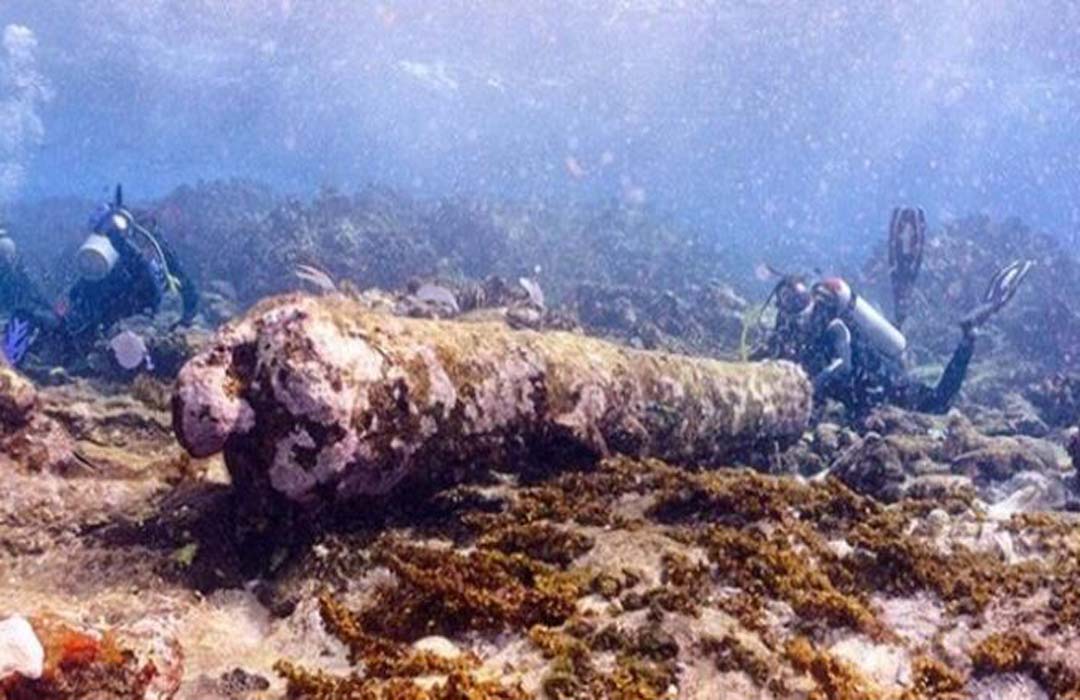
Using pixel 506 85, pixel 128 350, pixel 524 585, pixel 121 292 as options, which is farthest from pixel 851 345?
pixel 506 85

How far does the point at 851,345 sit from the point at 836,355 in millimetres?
1040

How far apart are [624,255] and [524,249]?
4.76 m

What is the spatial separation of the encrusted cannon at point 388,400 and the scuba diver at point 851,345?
6.20 m

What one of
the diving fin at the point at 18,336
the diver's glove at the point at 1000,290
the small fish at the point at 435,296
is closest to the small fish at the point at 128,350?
the diving fin at the point at 18,336

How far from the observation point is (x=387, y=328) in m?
5.30

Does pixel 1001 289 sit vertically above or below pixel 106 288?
above

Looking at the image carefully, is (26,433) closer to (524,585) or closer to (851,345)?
(524,585)

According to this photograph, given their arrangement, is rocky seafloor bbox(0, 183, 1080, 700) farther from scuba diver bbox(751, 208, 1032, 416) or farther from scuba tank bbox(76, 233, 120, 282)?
scuba diver bbox(751, 208, 1032, 416)

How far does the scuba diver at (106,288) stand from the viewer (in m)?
11.2

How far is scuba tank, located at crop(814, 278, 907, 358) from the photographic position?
12750 millimetres

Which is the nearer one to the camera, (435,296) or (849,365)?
(849,365)

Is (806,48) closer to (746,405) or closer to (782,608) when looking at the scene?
(746,405)

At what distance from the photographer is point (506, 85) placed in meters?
56.0

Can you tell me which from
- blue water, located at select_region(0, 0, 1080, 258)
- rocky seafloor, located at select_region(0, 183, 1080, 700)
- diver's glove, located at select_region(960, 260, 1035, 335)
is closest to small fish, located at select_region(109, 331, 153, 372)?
rocky seafloor, located at select_region(0, 183, 1080, 700)
